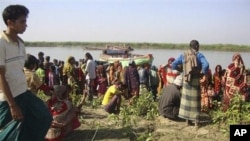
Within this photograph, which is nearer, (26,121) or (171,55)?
(26,121)

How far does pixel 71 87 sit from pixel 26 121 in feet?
13.2

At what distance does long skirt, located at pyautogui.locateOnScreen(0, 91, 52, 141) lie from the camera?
3240 millimetres

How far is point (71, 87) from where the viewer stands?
734cm

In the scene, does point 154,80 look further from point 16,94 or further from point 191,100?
point 16,94

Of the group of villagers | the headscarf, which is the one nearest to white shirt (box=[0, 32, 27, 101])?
the group of villagers

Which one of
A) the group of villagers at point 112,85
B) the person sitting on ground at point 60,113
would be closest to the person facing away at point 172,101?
Answer: the group of villagers at point 112,85

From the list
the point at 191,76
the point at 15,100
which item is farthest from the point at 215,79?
the point at 15,100

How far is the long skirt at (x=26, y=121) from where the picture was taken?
128 inches

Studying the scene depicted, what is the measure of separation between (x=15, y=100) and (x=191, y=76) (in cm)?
331

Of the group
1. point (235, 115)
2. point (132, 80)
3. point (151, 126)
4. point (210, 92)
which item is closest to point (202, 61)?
point (235, 115)

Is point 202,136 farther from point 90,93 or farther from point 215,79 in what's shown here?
point 90,93

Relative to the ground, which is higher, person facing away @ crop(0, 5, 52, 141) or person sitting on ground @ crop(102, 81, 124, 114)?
person facing away @ crop(0, 5, 52, 141)

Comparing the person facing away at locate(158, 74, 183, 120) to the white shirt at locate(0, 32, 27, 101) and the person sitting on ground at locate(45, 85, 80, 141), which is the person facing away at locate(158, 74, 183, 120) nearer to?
the person sitting on ground at locate(45, 85, 80, 141)

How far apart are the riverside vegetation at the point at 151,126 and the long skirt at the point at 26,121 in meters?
1.82
